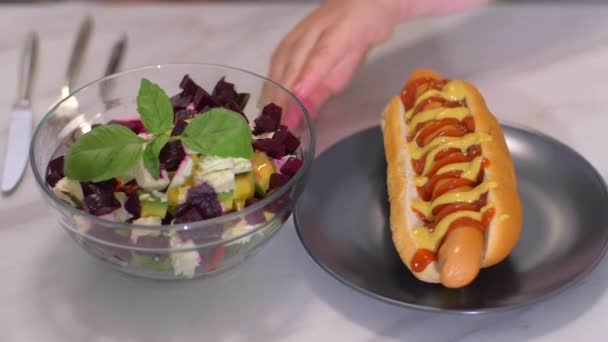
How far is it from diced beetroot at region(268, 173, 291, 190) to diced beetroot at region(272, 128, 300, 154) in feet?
0.21

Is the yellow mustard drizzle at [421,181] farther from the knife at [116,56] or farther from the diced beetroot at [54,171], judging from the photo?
the knife at [116,56]

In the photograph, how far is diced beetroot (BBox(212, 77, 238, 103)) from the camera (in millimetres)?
1316

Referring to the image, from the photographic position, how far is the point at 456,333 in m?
1.13

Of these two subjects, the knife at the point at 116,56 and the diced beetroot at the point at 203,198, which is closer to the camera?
the diced beetroot at the point at 203,198

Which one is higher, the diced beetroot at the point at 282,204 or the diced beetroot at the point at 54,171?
the diced beetroot at the point at 282,204

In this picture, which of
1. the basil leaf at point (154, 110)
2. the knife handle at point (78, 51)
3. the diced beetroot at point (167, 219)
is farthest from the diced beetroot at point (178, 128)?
the knife handle at point (78, 51)

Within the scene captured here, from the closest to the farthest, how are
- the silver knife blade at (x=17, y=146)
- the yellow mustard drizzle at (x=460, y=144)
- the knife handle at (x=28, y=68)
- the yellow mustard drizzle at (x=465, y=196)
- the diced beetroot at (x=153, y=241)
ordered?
the diced beetroot at (x=153, y=241)
the yellow mustard drizzle at (x=465, y=196)
the yellow mustard drizzle at (x=460, y=144)
the silver knife blade at (x=17, y=146)
the knife handle at (x=28, y=68)

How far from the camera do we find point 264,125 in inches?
49.1

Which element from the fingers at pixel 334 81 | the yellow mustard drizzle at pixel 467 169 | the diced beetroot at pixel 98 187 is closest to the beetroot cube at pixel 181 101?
the diced beetroot at pixel 98 187

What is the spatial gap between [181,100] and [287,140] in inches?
8.0

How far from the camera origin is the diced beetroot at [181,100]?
1293 millimetres

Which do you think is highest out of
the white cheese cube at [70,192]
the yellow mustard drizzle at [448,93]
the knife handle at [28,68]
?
the yellow mustard drizzle at [448,93]

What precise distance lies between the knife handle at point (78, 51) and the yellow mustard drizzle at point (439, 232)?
97 centimetres

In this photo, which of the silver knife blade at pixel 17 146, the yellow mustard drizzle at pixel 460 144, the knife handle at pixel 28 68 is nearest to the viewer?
the yellow mustard drizzle at pixel 460 144
